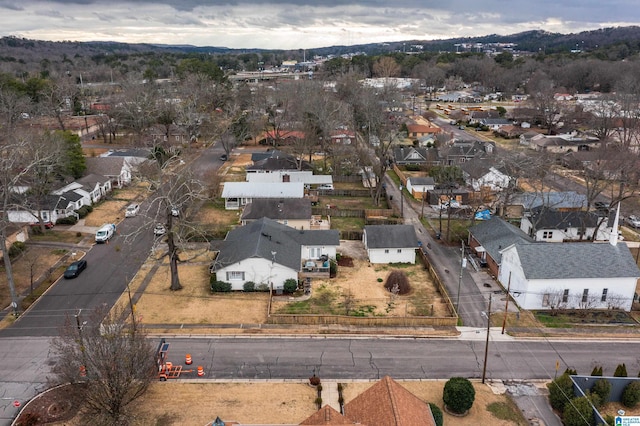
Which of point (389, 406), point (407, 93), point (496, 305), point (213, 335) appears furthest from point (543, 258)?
point (407, 93)

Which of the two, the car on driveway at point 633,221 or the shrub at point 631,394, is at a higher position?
the car on driveway at point 633,221

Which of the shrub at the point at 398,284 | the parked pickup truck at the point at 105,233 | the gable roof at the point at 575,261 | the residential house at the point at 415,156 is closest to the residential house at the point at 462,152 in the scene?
the residential house at the point at 415,156

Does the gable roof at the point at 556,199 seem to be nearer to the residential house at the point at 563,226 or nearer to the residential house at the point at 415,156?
the residential house at the point at 563,226

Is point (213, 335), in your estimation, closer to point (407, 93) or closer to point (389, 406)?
point (389, 406)

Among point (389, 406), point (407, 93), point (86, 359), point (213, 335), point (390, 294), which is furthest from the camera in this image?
point (407, 93)

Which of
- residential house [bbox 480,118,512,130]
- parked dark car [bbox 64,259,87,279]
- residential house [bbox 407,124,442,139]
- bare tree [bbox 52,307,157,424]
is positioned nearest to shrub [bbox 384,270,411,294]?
bare tree [bbox 52,307,157,424]

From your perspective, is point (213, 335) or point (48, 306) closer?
point (213, 335)

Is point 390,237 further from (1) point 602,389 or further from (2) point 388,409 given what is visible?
(2) point 388,409
